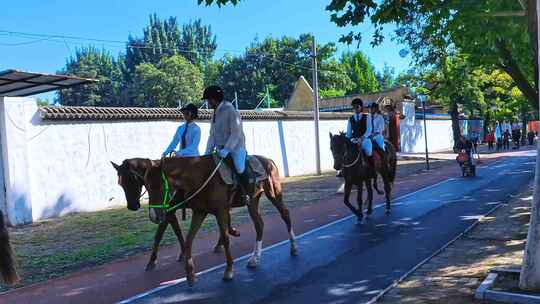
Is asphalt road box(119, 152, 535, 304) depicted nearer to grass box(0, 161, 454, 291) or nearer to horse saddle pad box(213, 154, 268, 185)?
horse saddle pad box(213, 154, 268, 185)

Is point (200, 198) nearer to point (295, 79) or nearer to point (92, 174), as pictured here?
point (92, 174)

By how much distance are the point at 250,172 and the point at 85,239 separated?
18.1ft

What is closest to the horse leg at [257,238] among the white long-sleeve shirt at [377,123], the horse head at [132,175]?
the horse head at [132,175]

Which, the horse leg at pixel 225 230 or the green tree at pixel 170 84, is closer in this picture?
the horse leg at pixel 225 230

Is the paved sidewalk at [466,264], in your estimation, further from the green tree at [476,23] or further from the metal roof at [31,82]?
the metal roof at [31,82]

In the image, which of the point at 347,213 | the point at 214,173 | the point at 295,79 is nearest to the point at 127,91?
the point at 295,79

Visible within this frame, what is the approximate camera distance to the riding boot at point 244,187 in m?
7.43

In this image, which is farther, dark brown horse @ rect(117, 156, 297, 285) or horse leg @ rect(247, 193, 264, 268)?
horse leg @ rect(247, 193, 264, 268)

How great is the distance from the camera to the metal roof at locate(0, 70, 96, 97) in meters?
12.0

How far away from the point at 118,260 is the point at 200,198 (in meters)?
2.98

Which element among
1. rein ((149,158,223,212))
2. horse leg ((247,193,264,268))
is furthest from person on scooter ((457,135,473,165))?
rein ((149,158,223,212))

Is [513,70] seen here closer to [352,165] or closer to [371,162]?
[371,162]

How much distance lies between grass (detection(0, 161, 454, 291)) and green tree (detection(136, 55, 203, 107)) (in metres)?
44.9

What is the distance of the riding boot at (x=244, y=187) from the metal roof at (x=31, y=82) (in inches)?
261
